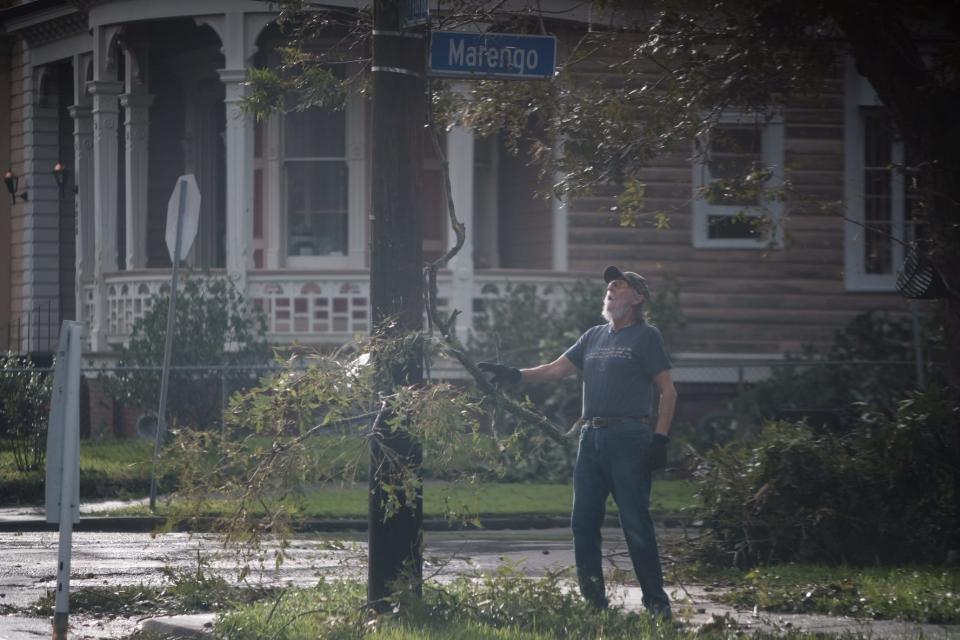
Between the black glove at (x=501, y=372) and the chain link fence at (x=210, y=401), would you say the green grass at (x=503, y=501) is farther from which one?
the black glove at (x=501, y=372)

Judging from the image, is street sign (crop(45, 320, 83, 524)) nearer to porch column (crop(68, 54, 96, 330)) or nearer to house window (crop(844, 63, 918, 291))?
porch column (crop(68, 54, 96, 330))

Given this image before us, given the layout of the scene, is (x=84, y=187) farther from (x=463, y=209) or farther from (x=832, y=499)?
(x=832, y=499)

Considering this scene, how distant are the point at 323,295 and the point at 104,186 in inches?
142

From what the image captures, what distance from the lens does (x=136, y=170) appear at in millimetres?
20422

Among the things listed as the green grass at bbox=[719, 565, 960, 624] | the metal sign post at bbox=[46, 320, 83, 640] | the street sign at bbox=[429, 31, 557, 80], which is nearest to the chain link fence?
the green grass at bbox=[719, 565, 960, 624]

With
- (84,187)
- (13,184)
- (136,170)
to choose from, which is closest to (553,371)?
(136,170)

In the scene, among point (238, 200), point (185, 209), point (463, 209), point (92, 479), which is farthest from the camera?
point (463, 209)

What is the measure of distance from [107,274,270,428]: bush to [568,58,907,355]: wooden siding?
4.80 m

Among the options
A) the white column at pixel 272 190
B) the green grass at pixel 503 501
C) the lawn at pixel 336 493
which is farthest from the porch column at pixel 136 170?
the green grass at pixel 503 501

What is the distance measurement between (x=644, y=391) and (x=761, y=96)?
11.8ft

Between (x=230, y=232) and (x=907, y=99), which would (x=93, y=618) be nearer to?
(x=907, y=99)

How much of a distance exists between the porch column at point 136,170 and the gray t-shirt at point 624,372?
12.8m

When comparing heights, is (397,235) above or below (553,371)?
above

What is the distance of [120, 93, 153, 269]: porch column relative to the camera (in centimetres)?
1998
